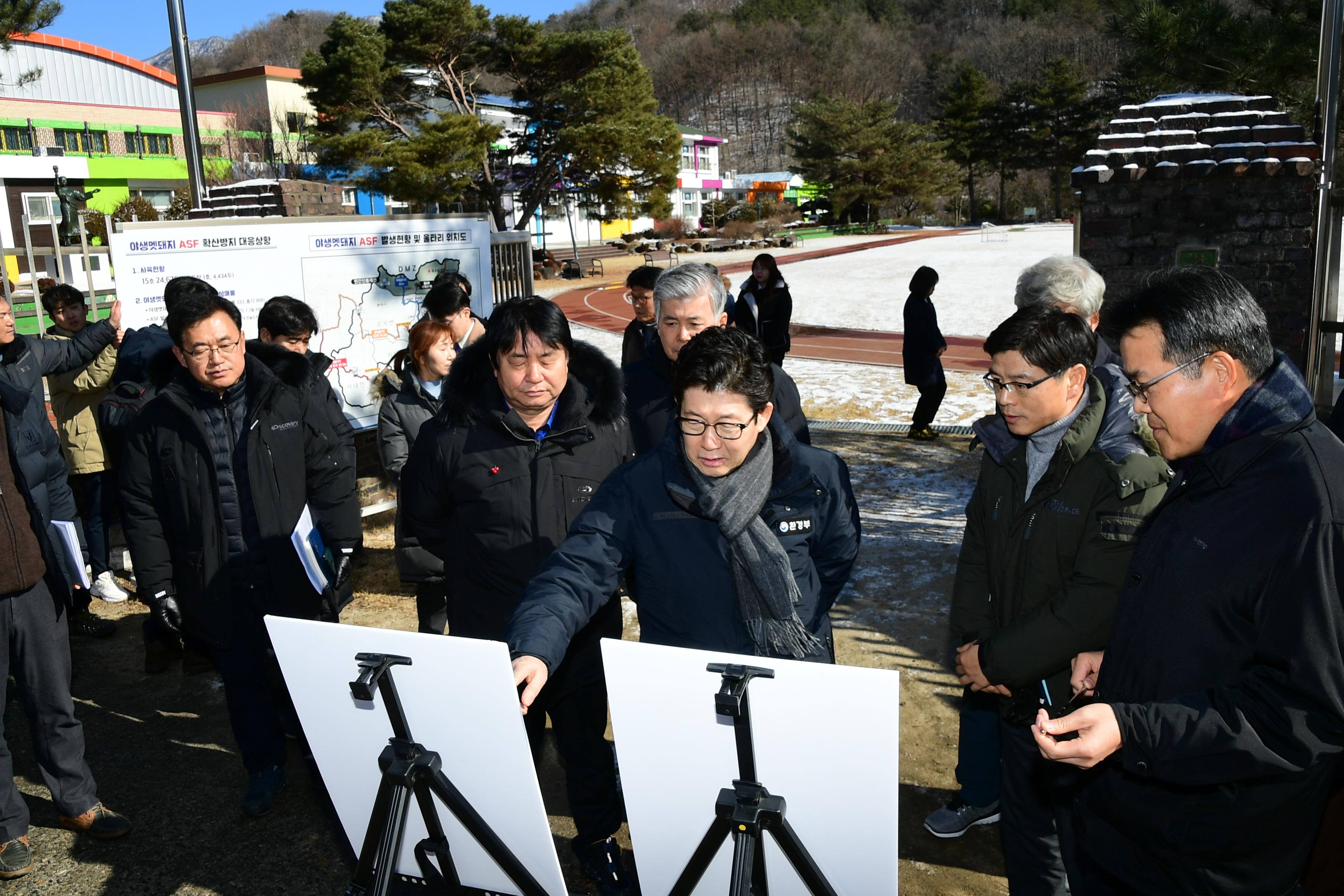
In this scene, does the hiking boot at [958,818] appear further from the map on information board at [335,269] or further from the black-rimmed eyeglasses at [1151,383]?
the map on information board at [335,269]

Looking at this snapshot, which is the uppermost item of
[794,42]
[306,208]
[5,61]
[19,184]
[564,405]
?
[794,42]

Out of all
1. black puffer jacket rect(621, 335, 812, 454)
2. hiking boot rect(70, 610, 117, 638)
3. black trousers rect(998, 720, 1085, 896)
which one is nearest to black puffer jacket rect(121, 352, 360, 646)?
black puffer jacket rect(621, 335, 812, 454)

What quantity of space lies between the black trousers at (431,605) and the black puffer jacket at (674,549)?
1700 millimetres

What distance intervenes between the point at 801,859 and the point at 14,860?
286cm

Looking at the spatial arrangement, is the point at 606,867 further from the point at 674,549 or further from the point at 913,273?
the point at 913,273

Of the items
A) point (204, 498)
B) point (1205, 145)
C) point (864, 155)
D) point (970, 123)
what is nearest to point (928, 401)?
point (1205, 145)

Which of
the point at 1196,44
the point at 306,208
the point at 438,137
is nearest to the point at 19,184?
the point at 438,137

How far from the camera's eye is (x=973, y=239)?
42656mm

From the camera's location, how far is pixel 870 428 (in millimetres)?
9164

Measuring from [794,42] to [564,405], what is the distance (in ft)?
375

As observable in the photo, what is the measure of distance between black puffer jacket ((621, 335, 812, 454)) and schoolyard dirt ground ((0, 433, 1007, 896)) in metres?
1.37

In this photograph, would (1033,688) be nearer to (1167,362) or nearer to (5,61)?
(1167,362)

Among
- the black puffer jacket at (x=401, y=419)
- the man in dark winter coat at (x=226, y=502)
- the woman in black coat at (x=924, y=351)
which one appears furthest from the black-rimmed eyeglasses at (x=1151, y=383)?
the woman in black coat at (x=924, y=351)

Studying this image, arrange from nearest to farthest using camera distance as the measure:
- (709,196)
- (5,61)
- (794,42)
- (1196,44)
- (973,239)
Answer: (1196,44) → (973,239) → (5,61) → (709,196) → (794,42)
